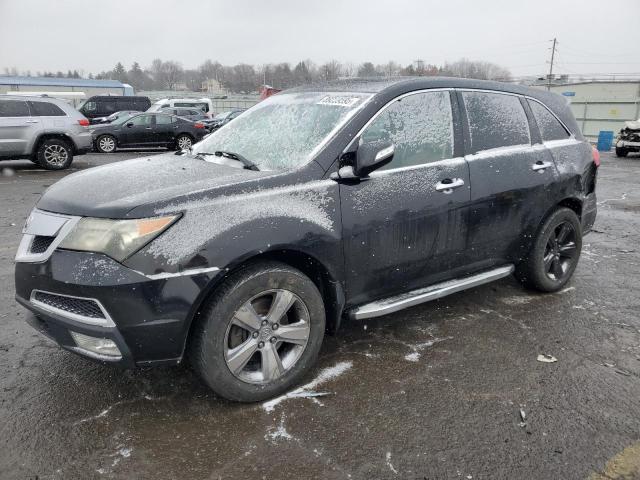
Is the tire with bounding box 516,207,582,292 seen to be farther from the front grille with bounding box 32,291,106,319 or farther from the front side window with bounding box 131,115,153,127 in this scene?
the front side window with bounding box 131,115,153,127

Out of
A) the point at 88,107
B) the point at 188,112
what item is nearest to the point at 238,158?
the point at 188,112

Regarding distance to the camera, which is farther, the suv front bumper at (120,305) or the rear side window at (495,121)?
the rear side window at (495,121)

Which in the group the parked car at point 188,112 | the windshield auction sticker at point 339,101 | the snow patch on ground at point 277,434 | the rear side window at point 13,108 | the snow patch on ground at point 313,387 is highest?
the windshield auction sticker at point 339,101

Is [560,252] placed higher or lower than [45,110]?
lower

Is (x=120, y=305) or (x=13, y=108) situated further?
(x=13, y=108)

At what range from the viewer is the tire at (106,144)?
18.0 metres

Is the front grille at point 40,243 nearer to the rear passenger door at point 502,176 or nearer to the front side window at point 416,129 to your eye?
the front side window at point 416,129

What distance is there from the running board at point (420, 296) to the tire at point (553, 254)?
337 mm

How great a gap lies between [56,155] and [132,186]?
37.7 feet

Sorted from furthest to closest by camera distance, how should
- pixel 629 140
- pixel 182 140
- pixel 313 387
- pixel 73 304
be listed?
pixel 182 140 < pixel 629 140 < pixel 313 387 < pixel 73 304

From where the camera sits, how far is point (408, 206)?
10.7 ft

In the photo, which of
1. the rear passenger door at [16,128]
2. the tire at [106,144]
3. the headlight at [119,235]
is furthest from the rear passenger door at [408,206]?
the tire at [106,144]

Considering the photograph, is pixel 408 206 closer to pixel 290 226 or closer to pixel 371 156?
pixel 371 156

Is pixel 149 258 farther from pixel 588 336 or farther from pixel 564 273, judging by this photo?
pixel 564 273
